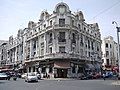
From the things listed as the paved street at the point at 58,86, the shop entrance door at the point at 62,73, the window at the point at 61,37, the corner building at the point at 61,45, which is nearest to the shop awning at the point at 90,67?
the corner building at the point at 61,45

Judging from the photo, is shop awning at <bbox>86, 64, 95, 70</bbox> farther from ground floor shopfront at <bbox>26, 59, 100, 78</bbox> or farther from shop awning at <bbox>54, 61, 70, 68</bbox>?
shop awning at <bbox>54, 61, 70, 68</bbox>

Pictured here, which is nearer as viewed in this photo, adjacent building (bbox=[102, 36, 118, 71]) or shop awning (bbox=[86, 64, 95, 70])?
shop awning (bbox=[86, 64, 95, 70])

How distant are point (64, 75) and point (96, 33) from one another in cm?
2032

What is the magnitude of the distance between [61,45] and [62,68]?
4928mm

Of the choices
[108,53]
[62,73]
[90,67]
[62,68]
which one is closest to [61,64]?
[62,68]

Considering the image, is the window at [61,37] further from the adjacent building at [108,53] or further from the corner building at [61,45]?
the adjacent building at [108,53]

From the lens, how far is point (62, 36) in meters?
43.3

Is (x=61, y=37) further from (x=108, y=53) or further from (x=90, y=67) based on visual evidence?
(x=108, y=53)

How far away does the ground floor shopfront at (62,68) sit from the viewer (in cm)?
4125

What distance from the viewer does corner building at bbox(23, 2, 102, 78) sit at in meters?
41.8

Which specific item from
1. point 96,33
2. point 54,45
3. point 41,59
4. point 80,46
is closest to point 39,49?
point 41,59

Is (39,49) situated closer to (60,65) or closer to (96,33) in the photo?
(60,65)

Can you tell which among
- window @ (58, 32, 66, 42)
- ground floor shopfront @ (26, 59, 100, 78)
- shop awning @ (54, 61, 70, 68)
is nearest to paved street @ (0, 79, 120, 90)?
shop awning @ (54, 61, 70, 68)

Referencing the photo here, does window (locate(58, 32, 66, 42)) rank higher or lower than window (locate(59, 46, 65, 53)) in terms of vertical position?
higher
